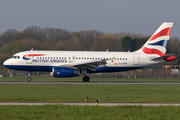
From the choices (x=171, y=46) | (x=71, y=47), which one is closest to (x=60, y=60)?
(x=71, y=47)

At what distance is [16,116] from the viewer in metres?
13.4

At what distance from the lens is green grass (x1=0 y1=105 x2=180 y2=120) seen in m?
13.2

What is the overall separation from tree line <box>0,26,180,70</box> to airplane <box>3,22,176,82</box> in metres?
38.3

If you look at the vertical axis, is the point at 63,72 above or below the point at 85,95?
above

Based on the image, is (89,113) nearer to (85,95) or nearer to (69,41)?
(85,95)

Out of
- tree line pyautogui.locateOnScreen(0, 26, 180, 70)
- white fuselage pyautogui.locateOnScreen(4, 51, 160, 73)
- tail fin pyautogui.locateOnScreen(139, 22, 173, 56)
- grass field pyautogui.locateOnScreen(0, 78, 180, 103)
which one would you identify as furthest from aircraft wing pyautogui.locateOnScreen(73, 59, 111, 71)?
tree line pyautogui.locateOnScreen(0, 26, 180, 70)

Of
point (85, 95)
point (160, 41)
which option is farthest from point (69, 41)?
point (85, 95)

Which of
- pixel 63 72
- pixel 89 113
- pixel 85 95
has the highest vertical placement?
pixel 63 72

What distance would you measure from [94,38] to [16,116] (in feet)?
319

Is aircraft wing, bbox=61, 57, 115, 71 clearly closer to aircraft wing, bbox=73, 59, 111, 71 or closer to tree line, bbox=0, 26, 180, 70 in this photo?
aircraft wing, bbox=73, 59, 111, 71

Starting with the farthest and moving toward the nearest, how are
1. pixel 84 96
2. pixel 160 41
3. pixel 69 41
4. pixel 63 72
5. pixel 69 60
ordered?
pixel 69 41 < pixel 160 41 < pixel 69 60 < pixel 63 72 < pixel 84 96

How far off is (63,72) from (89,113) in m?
25.2

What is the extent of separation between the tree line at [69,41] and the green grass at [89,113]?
64399mm

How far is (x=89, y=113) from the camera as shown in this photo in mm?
14203
